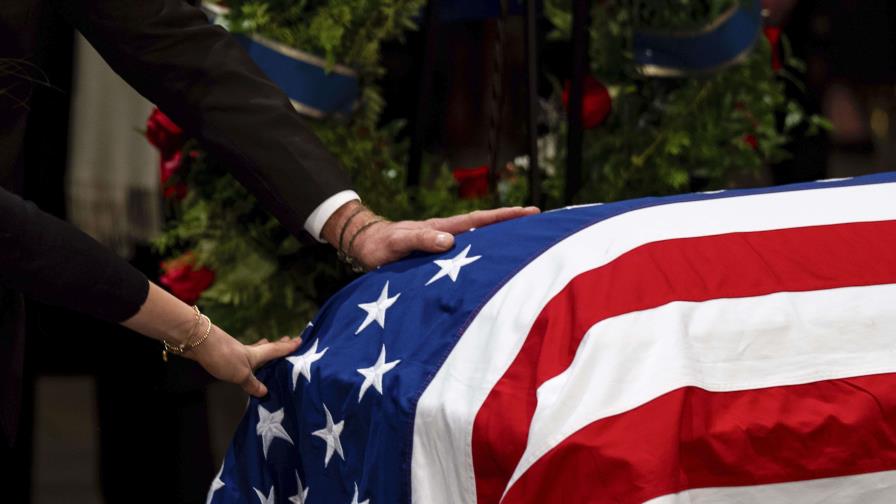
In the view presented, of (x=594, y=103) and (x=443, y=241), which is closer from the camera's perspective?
(x=443, y=241)

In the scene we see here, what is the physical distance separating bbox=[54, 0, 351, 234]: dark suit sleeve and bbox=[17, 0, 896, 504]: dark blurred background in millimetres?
820

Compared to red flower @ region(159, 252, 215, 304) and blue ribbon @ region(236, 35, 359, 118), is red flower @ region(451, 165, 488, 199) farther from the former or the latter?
red flower @ region(159, 252, 215, 304)

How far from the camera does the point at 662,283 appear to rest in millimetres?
1181

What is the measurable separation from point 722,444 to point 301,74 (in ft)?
5.22

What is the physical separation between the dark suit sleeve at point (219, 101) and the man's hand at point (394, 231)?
45 millimetres

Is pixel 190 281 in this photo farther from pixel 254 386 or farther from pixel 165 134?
pixel 254 386

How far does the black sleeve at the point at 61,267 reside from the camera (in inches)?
51.6

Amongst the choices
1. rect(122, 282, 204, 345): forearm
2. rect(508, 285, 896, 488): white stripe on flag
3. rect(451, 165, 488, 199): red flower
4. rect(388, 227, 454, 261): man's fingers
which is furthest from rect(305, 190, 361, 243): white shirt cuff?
rect(451, 165, 488, 199): red flower

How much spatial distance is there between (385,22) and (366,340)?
4.11ft

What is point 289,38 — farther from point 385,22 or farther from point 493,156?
point 493,156

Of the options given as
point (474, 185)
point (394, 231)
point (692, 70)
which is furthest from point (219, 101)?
point (692, 70)

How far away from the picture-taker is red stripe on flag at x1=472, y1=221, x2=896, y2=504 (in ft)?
3.63

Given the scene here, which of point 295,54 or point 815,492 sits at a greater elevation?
point 295,54

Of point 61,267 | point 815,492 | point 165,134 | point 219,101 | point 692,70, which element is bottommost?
point 815,492
